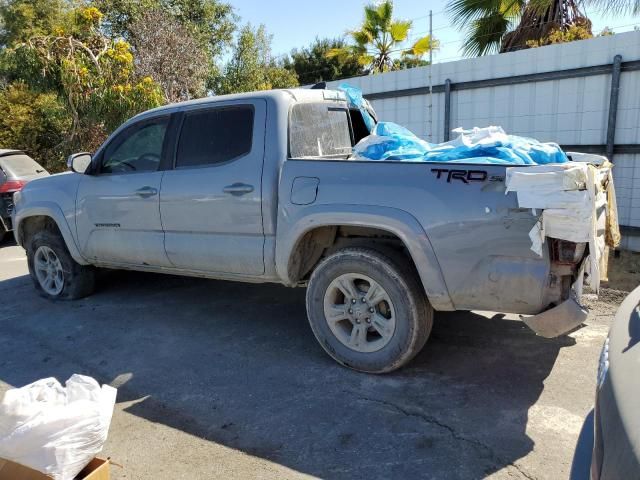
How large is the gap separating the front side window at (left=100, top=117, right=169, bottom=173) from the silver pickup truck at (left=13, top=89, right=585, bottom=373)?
0.05ft

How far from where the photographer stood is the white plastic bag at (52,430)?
7.84 feet

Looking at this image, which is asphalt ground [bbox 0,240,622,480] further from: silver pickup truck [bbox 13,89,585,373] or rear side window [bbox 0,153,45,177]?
rear side window [bbox 0,153,45,177]

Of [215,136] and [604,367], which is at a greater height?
[215,136]

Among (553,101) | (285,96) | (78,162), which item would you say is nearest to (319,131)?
(285,96)

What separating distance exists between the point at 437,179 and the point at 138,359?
8.87ft

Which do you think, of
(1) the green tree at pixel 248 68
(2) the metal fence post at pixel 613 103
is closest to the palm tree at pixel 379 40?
(1) the green tree at pixel 248 68

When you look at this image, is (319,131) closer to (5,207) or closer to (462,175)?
(462,175)

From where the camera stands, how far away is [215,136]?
4.50 meters

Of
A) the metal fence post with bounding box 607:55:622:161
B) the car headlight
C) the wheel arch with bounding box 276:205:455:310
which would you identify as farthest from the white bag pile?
the metal fence post with bounding box 607:55:622:161

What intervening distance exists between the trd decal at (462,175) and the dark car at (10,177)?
868 cm

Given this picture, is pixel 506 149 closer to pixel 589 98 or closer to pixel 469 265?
pixel 469 265

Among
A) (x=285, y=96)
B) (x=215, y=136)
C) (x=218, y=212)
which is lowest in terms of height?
(x=218, y=212)

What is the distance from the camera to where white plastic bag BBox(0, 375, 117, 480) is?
7.84ft

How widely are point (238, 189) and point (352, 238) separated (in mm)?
966
